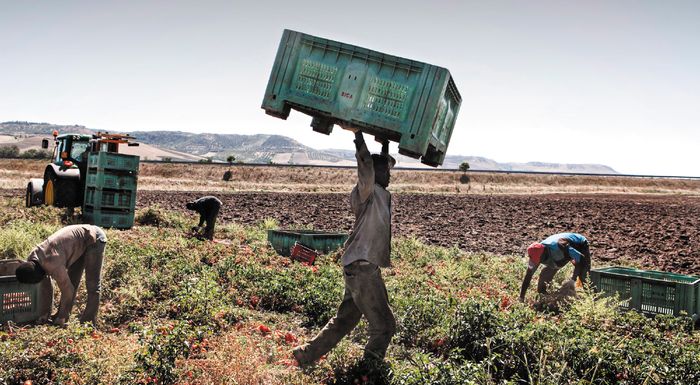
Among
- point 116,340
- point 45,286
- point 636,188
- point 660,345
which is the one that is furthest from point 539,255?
point 636,188

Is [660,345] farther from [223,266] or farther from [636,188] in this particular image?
[636,188]

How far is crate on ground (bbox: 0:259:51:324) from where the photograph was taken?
Result: 641 cm

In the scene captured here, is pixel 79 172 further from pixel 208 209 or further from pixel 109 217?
pixel 208 209

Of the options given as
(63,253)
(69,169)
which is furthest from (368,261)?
(69,169)

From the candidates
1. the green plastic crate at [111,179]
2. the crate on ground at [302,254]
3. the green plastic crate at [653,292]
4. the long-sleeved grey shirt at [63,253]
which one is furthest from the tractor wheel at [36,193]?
the green plastic crate at [653,292]

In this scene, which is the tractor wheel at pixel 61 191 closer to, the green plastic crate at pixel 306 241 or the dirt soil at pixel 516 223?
the dirt soil at pixel 516 223

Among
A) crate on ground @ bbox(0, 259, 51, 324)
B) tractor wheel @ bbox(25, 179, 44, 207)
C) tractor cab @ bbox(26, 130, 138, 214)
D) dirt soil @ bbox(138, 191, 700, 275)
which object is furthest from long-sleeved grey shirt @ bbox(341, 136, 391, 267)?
tractor wheel @ bbox(25, 179, 44, 207)

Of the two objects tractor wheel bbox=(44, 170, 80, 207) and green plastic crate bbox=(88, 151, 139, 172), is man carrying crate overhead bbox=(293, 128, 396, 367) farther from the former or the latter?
tractor wheel bbox=(44, 170, 80, 207)

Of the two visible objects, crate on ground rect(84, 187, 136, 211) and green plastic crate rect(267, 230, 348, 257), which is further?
crate on ground rect(84, 187, 136, 211)

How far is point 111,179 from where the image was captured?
1534cm

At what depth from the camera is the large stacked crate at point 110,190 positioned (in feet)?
49.7

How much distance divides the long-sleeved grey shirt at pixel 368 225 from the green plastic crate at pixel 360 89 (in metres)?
0.39

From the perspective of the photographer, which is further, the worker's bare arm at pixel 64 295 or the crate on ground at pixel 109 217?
the crate on ground at pixel 109 217

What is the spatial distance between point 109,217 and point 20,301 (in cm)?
911
